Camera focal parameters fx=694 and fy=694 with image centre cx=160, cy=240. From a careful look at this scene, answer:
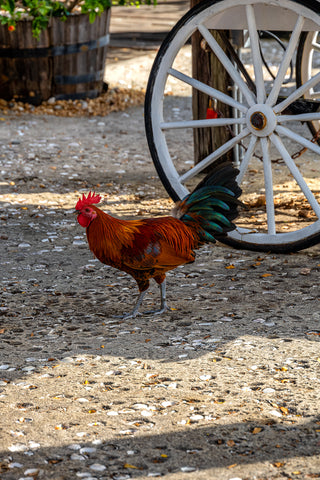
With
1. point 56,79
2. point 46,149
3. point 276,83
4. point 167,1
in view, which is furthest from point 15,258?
point 167,1

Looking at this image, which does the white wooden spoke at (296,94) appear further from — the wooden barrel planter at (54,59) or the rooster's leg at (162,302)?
the wooden barrel planter at (54,59)

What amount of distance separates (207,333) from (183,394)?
0.64 meters

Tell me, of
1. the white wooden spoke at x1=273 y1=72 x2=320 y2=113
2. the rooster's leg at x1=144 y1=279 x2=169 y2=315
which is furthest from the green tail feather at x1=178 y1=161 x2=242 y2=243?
the white wooden spoke at x1=273 y1=72 x2=320 y2=113

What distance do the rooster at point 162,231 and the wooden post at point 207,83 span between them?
2200mm

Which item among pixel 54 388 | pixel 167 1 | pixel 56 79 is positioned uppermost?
pixel 167 1

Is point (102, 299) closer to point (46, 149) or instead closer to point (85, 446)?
point (85, 446)

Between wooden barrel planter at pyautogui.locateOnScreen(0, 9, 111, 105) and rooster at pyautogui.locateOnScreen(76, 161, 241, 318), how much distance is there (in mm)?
5326

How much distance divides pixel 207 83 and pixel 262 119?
1872mm

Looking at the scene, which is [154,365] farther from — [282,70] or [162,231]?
[282,70]

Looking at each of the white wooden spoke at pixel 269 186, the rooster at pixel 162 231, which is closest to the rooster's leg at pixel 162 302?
the rooster at pixel 162 231

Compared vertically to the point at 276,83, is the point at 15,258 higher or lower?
lower

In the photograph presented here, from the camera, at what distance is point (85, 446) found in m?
2.78

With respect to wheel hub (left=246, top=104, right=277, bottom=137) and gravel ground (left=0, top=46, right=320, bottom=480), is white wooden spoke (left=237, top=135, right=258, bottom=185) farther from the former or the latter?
gravel ground (left=0, top=46, right=320, bottom=480)

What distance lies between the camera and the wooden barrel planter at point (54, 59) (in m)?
8.72
